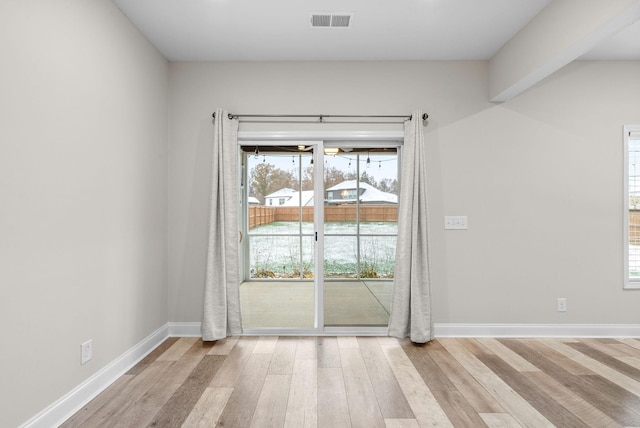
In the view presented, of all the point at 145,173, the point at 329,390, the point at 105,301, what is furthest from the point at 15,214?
the point at 329,390

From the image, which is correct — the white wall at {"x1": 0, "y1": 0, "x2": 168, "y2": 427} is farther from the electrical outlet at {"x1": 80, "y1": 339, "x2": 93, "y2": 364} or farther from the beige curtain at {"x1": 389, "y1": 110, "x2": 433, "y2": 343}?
the beige curtain at {"x1": 389, "y1": 110, "x2": 433, "y2": 343}

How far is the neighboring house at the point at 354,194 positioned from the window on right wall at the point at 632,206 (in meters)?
2.28

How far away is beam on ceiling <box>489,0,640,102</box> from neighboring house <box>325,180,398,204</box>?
1429 millimetres

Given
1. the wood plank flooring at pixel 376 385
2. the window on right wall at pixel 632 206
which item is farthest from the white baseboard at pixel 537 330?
the window on right wall at pixel 632 206

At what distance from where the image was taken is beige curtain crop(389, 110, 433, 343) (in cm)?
381

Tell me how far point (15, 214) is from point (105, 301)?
1.04 metres

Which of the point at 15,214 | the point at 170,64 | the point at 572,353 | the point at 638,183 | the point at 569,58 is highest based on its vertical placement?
the point at 170,64

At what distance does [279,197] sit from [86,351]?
216 centimetres

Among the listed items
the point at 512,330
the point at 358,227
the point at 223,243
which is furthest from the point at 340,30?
the point at 512,330

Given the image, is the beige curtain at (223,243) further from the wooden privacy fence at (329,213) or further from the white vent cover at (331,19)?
the white vent cover at (331,19)

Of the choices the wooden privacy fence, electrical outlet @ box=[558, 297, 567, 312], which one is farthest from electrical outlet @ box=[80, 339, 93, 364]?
electrical outlet @ box=[558, 297, 567, 312]

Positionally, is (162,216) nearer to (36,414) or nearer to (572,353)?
(36,414)

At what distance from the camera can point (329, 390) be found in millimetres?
2727

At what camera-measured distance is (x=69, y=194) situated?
240cm
